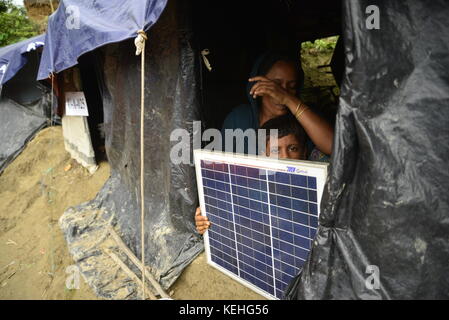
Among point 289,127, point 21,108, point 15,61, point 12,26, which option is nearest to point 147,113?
point 289,127

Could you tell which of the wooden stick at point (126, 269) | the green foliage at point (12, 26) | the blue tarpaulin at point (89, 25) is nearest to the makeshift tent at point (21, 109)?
the blue tarpaulin at point (89, 25)

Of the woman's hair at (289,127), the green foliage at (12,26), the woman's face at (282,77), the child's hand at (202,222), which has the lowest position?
the child's hand at (202,222)

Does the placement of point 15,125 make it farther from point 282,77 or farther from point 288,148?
point 288,148

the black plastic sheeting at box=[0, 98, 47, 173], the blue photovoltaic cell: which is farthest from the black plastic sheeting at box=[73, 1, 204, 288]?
the black plastic sheeting at box=[0, 98, 47, 173]

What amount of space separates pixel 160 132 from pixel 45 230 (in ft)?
10.2

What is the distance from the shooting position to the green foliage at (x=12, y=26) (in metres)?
11.3

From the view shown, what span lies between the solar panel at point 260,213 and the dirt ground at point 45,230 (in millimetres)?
275

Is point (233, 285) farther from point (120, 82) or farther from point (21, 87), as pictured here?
point (21, 87)

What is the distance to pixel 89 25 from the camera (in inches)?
98.4

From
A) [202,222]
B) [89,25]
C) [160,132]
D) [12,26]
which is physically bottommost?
[202,222]

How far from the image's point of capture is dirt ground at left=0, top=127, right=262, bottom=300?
2.60 meters

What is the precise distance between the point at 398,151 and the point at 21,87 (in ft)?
26.3

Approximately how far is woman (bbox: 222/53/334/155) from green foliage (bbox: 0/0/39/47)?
504 inches

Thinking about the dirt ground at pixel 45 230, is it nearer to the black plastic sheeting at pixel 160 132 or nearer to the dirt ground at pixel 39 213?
the dirt ground at pixel 39 213
